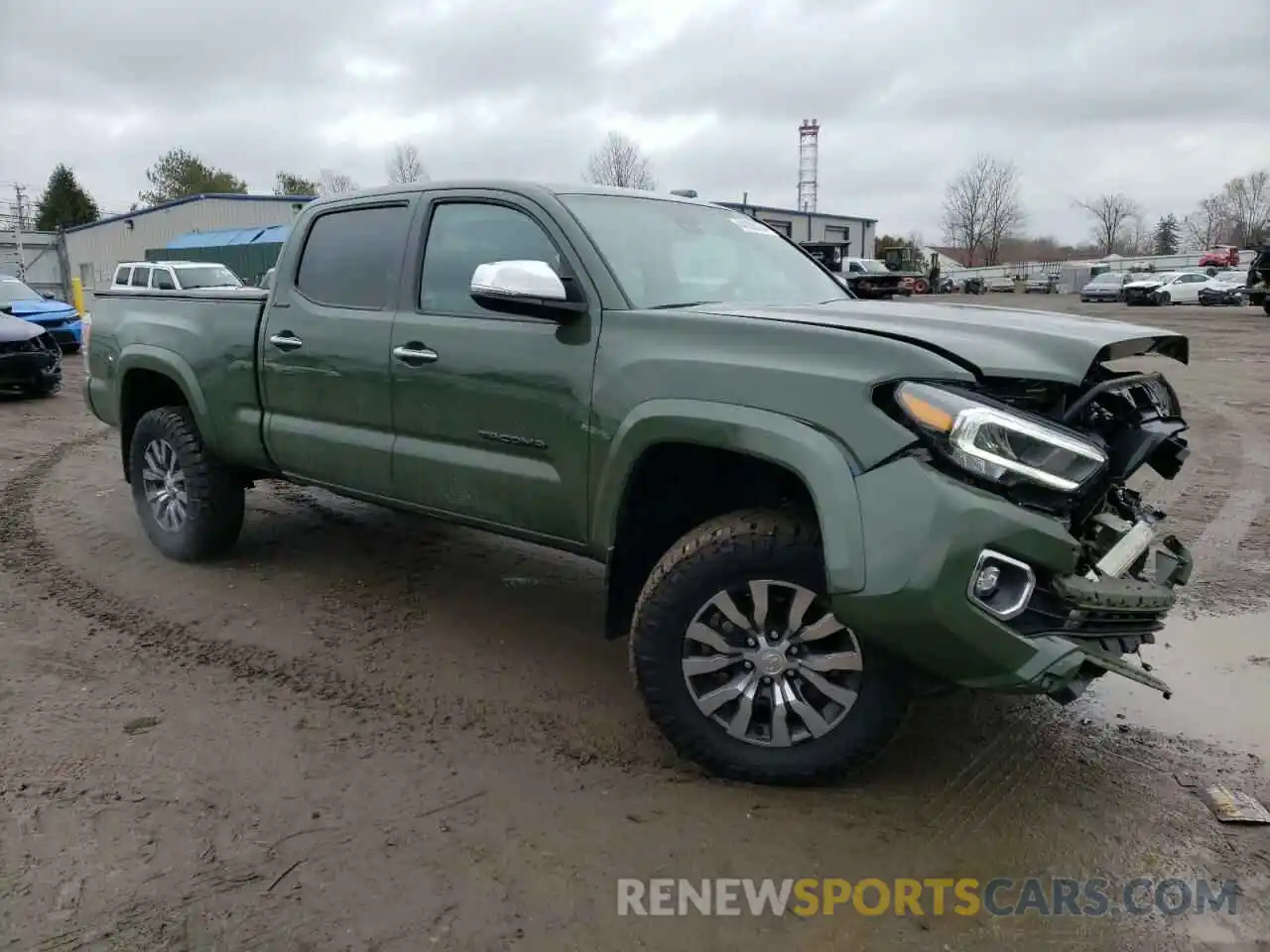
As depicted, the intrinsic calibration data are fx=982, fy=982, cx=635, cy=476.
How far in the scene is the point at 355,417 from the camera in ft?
13.7

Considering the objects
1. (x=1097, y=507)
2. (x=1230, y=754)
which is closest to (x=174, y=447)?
(x=1097, y=507)

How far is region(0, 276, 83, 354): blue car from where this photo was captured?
51.6 feet

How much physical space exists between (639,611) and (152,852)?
4.99 ft

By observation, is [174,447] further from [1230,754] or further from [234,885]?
[1230,754]

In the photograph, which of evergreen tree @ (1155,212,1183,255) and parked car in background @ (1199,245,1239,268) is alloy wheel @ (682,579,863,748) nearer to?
parked car in background @ (1199,245,1239,268)

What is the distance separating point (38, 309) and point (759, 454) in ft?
54.8

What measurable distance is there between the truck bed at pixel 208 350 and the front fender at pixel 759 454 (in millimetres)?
2230

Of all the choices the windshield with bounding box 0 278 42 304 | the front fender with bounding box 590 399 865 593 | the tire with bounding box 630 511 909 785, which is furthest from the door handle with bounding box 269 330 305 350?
the windshield with bounding box 0 278 42 304

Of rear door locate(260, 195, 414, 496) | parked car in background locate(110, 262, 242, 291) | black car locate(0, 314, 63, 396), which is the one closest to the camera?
rear door locate(260, 195, 414, 496)

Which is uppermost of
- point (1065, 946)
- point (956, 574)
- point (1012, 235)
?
point (1012, 235)

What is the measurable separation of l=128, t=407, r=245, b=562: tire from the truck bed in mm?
235

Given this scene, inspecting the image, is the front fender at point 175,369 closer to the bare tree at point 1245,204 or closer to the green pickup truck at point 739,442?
the green pickup truck at point 739,442

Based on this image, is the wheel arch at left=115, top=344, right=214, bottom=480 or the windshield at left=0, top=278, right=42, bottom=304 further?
the windshield at left=0, top=278, right=42, bottom=304

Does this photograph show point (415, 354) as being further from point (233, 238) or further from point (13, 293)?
point (233, 238)
